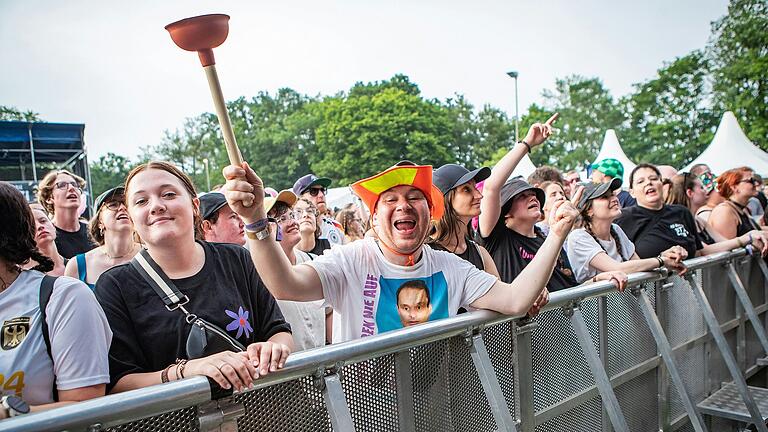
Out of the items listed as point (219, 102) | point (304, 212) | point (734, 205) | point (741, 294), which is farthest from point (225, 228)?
point (734, 205)

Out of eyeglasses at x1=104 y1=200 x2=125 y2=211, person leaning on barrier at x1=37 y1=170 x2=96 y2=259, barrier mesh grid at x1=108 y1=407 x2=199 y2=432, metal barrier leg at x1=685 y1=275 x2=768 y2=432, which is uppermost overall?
person leaning on barrier at x1=37 y1=170 x2=96 y2=259

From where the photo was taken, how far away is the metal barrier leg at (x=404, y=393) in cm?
220

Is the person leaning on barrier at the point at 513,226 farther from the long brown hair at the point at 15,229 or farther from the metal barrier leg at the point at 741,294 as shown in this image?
the long brown hair at the point at 15,229

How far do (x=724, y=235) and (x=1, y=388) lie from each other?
6524 millimetres

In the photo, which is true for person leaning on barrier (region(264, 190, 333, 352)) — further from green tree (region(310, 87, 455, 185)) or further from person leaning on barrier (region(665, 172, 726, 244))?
green tree (region(310, 87, 455, 185))

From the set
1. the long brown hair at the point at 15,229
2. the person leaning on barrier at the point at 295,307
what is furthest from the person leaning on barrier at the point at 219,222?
the long brown hair at the point at 15,229

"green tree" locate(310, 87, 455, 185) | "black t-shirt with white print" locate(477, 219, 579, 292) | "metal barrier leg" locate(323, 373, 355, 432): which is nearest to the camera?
"metal barrier leg" locate(323, 373, 355, 432)

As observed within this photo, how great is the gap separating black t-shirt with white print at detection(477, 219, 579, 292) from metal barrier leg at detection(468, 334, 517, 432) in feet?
4.11

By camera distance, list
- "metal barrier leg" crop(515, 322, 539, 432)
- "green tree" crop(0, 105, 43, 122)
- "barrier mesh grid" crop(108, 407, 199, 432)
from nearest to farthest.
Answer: "barrier mesh grid" crop(108, 407, 199, 432) → "metal barrier leg" crop(515, 322, 539, 432) → "green tree" crop(0, 105, 43, 122)

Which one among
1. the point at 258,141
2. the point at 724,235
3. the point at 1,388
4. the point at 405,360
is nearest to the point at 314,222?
the point at 405,360

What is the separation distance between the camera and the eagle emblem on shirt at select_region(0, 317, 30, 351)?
182 cm

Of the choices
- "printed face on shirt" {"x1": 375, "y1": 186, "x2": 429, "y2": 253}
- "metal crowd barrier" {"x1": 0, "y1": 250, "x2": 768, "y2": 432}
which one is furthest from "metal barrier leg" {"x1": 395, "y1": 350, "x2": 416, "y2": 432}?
"printed face on shirt" {"x1": 375, "y1": 186, "x2": 429, "y2": 253}

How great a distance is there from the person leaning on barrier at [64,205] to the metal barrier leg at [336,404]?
3.79 metres

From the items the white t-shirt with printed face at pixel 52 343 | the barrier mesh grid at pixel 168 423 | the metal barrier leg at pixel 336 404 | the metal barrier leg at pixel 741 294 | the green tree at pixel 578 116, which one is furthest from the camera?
the green tree at pixel 578 116
